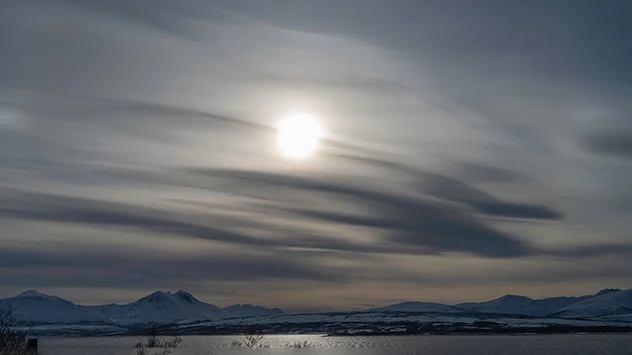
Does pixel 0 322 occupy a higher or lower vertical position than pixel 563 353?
higher

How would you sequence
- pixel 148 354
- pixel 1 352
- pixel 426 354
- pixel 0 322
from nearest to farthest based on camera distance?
pixel 0 322
pixel 1 352
pixel 148 354
pixel 426 354

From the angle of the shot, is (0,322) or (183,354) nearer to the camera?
(0,322)

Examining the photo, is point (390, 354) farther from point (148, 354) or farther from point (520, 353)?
point (148, 354)

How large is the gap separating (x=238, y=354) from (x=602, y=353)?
61573 millimetres

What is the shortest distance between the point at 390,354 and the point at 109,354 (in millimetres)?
49748

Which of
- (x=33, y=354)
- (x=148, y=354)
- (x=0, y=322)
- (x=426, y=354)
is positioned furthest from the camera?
(x=426, y=354)

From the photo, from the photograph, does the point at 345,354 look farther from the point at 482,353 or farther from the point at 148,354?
the point at 148,354

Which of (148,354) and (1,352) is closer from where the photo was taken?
(1,352)

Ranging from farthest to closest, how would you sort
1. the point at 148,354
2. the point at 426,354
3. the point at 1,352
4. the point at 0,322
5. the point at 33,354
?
1. the point at 426,354
2. the point at 148,354
3. the point at 33,354
4. the point at 1,352
5. the point at 0,322

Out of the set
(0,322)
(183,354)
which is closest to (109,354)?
(183,354)

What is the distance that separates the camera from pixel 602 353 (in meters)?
121

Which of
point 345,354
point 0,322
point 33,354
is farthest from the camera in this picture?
point 345,354

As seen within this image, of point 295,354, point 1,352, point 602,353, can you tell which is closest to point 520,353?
point 602,353

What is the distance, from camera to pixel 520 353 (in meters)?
121
